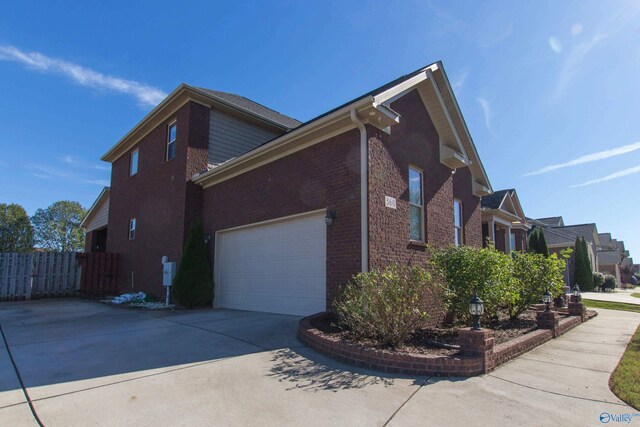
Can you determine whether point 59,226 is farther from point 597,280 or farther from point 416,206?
point 597,280

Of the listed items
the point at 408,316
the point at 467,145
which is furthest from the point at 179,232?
the point at 467,145

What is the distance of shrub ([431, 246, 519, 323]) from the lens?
273 inches

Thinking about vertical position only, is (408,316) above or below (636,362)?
above

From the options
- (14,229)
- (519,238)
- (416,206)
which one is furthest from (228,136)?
(14,229)

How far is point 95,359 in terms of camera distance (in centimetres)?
523

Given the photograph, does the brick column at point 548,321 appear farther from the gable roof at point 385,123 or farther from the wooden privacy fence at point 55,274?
the wooden privacy fence at point 55,274

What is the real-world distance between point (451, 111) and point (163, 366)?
34.9 ft

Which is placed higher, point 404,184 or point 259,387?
point 404,184

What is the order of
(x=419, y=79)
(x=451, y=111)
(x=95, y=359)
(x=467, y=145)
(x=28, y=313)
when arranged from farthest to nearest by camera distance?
1. (x=467, y=145)
2. (x=451, y=111)
3. (x=28, y=313)
4. (x=419, y=79)
5. (x=95, y=359)

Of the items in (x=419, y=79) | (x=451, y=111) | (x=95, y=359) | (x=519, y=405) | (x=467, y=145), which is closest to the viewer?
(x=519, y=405)

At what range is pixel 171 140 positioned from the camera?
45.5 ft

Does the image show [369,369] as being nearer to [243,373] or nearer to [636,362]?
[243,373]

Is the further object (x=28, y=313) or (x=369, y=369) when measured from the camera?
(x=28, y=313)

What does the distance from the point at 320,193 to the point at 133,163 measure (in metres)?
12.3
